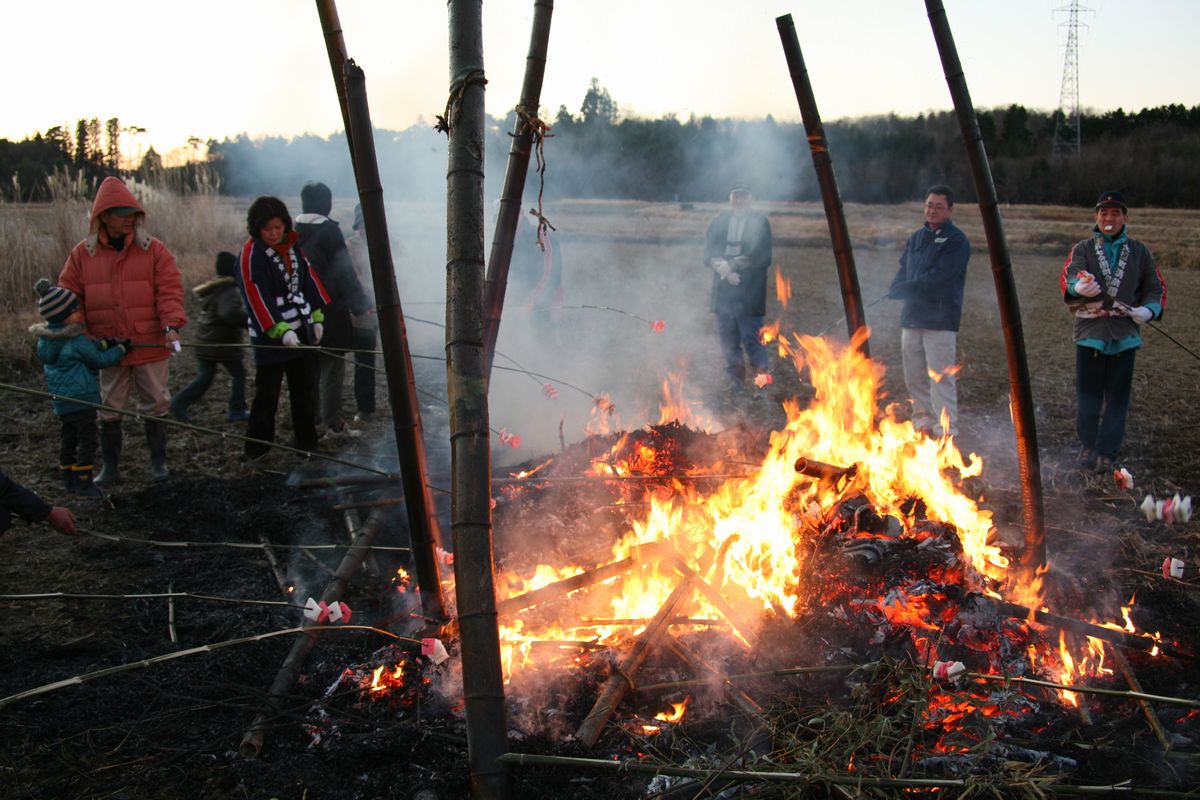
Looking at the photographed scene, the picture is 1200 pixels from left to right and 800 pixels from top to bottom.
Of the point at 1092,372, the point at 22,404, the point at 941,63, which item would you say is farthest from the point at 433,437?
the point at 1092,372

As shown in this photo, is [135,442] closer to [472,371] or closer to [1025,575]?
[472,371]

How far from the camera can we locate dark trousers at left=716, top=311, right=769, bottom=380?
8.59 meters

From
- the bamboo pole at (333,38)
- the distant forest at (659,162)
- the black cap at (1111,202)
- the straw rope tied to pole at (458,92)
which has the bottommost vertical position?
the black cap at (1111,202)

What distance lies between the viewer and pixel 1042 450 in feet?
22.4

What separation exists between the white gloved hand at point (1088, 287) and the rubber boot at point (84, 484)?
7.60 meters

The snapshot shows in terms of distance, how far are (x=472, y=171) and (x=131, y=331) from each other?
4250mm

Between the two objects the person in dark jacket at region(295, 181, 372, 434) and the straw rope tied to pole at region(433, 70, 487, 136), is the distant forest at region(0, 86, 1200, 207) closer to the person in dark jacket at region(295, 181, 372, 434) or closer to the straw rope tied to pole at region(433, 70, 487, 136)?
the straw rope tied to pole at region(433, 70, 487, 136)

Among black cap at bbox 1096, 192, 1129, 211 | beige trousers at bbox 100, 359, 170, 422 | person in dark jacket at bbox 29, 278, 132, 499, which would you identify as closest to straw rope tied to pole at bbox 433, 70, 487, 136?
person in dark jacket at bbox 29, 278, 132, 499

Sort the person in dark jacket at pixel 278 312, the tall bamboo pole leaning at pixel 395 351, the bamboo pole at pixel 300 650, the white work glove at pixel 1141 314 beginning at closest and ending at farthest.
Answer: the bamboo pole at pixel 300 650, the tall bamboo pole leaning at pixel 395 351, the white work glove at pixel 1141 314, the person in dark jacket at pixel 278 312

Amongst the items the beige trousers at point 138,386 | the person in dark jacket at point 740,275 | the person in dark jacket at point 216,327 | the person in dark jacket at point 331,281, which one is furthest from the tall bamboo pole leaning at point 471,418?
the person in dark jacket at point 740,275

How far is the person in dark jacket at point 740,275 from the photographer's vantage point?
8.41 metres

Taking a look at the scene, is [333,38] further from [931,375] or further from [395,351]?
[931,375]

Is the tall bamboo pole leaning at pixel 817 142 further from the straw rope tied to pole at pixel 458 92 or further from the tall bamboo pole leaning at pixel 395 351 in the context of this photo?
the tall bamboo pole leaning at pixel 395 351

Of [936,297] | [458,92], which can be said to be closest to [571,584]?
[458,92]
